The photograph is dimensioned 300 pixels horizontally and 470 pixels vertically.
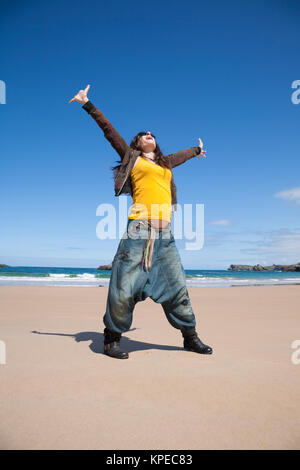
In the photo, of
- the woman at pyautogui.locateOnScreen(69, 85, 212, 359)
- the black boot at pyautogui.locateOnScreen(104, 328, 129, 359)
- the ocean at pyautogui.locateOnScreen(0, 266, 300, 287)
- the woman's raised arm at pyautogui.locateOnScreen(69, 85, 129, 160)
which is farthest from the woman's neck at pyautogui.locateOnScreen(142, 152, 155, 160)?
the ocean at pyautogui.locateOnScreen(0, 266, 300, 287)

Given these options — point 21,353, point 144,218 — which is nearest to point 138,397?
point 21,353

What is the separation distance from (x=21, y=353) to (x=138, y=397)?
1372mm

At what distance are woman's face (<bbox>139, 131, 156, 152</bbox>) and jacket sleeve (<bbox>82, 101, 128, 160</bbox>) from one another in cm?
24

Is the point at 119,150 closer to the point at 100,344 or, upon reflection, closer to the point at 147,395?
the point at 100,344

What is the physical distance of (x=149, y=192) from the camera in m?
2.97

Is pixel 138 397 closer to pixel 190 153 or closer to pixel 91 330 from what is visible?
pixel 91 330

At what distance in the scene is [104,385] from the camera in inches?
76.8

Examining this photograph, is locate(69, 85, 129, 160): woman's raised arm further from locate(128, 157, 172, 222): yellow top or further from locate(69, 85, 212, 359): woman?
locate(128, 157, 172, 222): yellow top

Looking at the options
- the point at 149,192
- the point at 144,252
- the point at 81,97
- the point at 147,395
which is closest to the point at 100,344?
the point at 144,252

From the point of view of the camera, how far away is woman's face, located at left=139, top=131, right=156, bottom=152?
3.20 meters

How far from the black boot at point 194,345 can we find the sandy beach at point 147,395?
0.08 meters

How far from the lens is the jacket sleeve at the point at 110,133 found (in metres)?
2.95

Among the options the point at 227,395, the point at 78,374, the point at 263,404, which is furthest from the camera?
the point at 78,374

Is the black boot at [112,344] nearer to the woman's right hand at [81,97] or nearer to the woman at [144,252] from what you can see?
the woman at [144,252]
